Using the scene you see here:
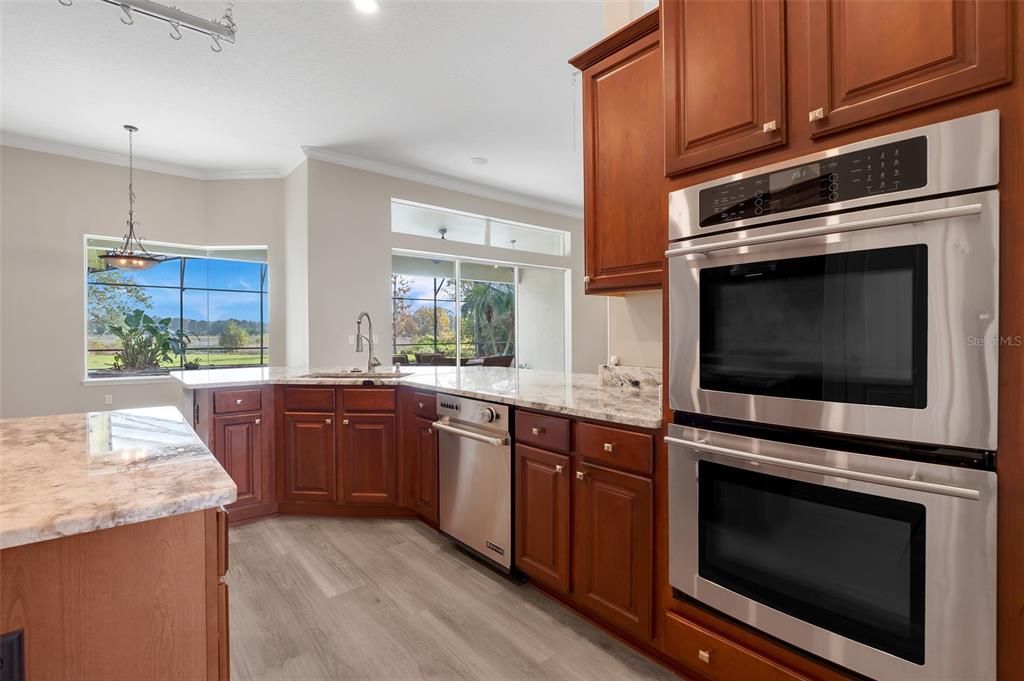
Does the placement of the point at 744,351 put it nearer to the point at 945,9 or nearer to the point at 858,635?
the point at 858,635

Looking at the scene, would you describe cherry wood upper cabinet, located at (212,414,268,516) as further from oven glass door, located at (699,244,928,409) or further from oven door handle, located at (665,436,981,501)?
oven glass door, located at (699,244,928,409)

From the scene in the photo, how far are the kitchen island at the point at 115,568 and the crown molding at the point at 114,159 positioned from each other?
532 cm

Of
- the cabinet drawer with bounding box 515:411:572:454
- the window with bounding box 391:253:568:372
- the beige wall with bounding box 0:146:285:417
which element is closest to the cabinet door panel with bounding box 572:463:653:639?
the cabinet drawer with bounding box 515:411:572:454

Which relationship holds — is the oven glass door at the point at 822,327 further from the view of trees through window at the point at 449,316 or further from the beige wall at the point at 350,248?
the view of trees through window at the point at 449,316

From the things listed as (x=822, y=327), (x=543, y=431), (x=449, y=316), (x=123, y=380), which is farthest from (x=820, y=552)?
(x=123, y=380)

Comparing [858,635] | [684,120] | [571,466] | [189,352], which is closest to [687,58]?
[684,120]

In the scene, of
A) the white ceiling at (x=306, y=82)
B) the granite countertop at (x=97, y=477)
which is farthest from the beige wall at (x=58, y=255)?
the granite countertop at (x=97, y=477)

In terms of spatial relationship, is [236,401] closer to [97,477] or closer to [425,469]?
[425,469]

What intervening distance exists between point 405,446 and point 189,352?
403 cm

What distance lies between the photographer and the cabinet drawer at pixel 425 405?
288 centimetres

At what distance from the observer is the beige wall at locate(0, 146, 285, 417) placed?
453cm

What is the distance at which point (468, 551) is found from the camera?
2.69 metres

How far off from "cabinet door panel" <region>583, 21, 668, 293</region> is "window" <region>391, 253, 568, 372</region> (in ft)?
12.9

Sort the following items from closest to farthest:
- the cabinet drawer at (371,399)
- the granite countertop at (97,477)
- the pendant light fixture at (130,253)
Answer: the granite countertop at (97,477) → the cabinet drawer at (371,399) → the pendant light fixture at (130,253)
